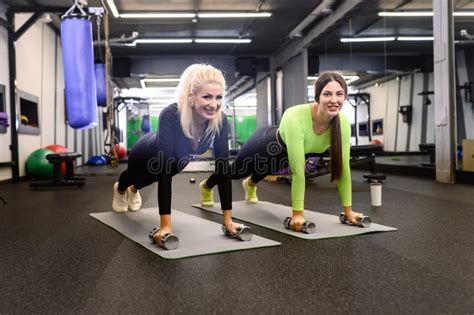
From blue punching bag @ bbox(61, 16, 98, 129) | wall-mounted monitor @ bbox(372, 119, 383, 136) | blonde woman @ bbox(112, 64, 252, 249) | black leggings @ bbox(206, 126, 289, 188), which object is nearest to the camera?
blonde woman @ bbox(112, 64, 252, 249)

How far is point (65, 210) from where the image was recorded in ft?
10.1

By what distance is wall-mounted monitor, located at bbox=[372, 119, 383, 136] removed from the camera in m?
Result: 7.01

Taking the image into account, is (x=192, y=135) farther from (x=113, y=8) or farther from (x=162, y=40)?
(x=162, y=40)

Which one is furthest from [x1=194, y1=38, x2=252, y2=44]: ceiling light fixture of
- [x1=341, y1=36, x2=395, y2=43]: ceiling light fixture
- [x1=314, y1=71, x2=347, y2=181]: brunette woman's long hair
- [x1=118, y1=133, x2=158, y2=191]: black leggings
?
[x1=314, y1=71, x2=347, y2=181]: brunette woman's long hair

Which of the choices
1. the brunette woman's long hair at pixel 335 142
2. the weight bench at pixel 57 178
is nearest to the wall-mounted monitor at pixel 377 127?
the weight bench at pixel 57 178

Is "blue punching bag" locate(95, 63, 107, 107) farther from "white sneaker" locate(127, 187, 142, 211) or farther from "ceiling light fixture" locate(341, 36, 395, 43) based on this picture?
"ceiling light fixture" locate(341, 36, 395, 43)

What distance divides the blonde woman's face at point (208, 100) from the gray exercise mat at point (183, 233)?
0.56 meters

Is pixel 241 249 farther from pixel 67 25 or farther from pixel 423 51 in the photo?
pixel 423 51

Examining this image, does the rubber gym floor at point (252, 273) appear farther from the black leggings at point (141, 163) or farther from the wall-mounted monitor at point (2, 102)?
the wall-mounted monitor at point (2, 102)

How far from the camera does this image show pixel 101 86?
205 inches

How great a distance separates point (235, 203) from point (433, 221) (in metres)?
1.34

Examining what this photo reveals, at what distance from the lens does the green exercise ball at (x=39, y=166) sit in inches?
217

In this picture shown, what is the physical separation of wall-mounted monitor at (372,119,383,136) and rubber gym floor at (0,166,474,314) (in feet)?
15.4

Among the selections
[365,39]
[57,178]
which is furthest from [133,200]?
[365,39]
